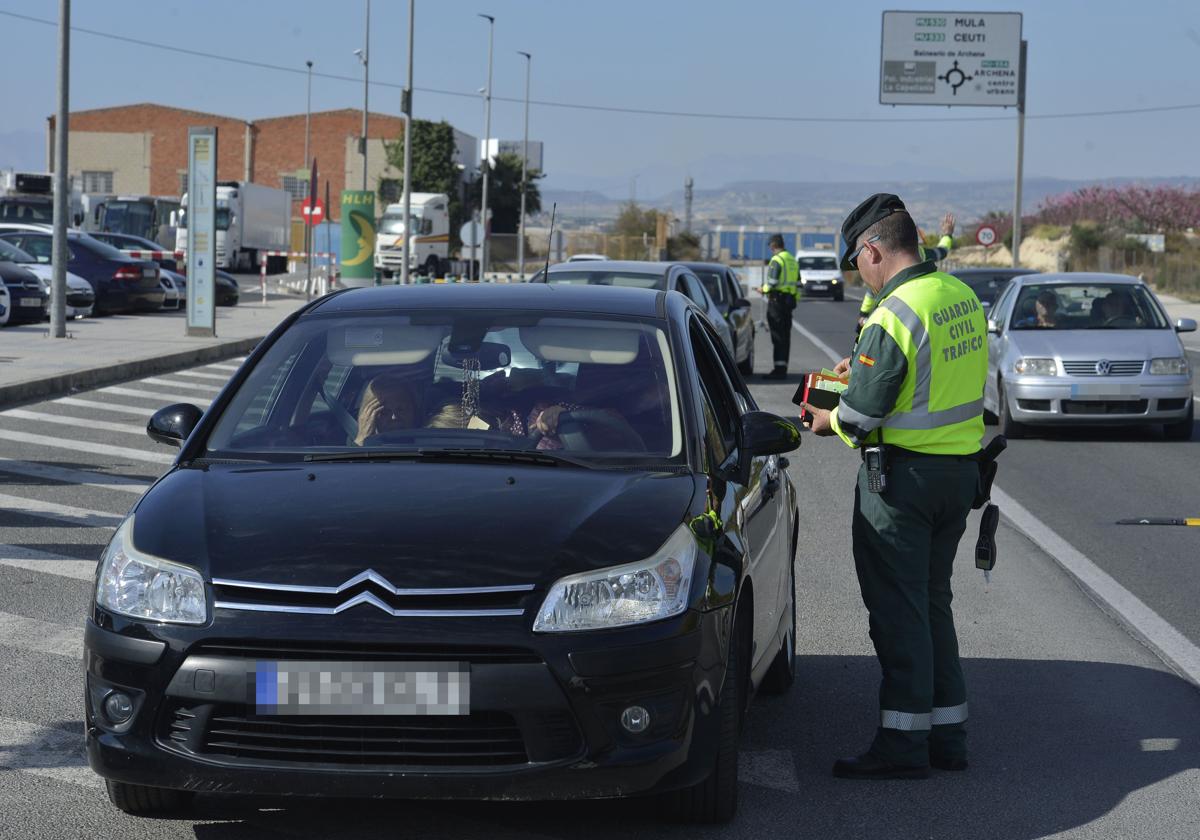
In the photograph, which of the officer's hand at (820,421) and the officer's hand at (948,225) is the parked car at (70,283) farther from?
the officer's hand at (820,421)

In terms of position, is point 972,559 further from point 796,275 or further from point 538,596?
point 796,275

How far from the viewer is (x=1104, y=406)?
15273mm

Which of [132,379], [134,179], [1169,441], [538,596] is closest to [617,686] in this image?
[538,596]

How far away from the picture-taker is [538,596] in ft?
13.4

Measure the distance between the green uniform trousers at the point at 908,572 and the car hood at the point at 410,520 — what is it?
2.51 ft

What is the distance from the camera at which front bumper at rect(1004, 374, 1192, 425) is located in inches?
598

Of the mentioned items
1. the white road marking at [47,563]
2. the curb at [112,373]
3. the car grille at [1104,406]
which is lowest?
the white road marking at [47,563]

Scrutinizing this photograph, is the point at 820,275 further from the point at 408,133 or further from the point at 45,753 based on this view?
the point at 45,753

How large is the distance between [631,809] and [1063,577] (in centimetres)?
463

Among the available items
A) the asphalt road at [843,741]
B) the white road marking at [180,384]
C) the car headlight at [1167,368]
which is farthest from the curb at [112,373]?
the car headlight at [1167,368]

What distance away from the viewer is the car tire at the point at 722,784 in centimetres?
441

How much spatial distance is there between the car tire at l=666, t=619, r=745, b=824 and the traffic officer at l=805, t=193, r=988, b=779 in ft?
2.32

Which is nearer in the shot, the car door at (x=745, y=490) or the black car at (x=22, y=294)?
the car door at (x=745, y=490)

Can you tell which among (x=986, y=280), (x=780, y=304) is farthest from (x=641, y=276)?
(x=986, y=280)
